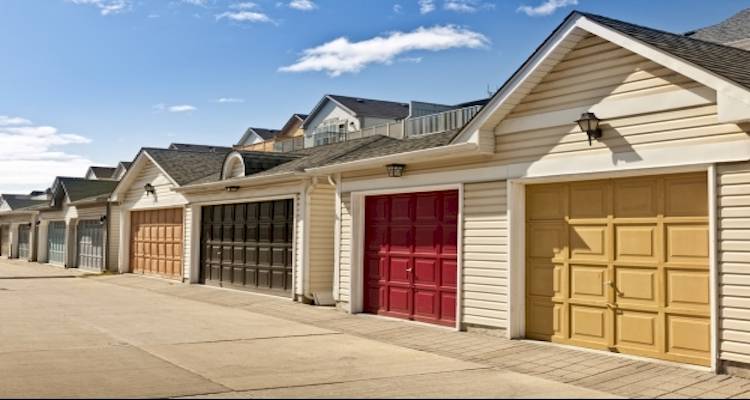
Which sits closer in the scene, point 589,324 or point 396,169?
point 589,324

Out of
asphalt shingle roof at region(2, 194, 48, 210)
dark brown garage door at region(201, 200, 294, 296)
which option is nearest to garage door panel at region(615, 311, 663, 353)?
dark brown garage door at region(201, 200, 294, 296)

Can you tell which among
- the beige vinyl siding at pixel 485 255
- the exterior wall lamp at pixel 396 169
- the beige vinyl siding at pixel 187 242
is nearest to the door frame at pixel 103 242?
the beige vinyl siding at pixel 187 242

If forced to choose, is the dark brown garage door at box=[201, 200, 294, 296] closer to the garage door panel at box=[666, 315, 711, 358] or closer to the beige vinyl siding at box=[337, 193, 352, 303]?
the beige vinyl siding at box=[337, 193, 352, 303]

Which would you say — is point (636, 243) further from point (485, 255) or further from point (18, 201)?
point (18, 201)

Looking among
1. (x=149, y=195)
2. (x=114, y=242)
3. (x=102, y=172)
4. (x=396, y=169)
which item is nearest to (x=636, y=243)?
(x=396, y=169)

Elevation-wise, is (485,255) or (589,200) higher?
(589,200)

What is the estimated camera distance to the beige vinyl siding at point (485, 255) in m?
10.4

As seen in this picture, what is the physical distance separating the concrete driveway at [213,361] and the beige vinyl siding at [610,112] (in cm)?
316

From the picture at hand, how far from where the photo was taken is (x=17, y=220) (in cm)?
4041

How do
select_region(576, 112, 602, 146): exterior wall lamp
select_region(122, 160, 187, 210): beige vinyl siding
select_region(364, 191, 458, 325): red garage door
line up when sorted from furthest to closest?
select_region(122, 160, 187, 210): beige vinyl siding
select_region(364, 191, 458, 325): red garage door
select_region(576, 112, 602, 146): exterior wall lamp

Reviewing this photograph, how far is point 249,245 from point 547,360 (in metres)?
10.6

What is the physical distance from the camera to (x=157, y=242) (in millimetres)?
23375

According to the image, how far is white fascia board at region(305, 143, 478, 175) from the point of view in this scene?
35.1 ft

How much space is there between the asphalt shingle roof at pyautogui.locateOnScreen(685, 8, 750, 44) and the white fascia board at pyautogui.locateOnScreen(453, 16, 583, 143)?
11.9m
